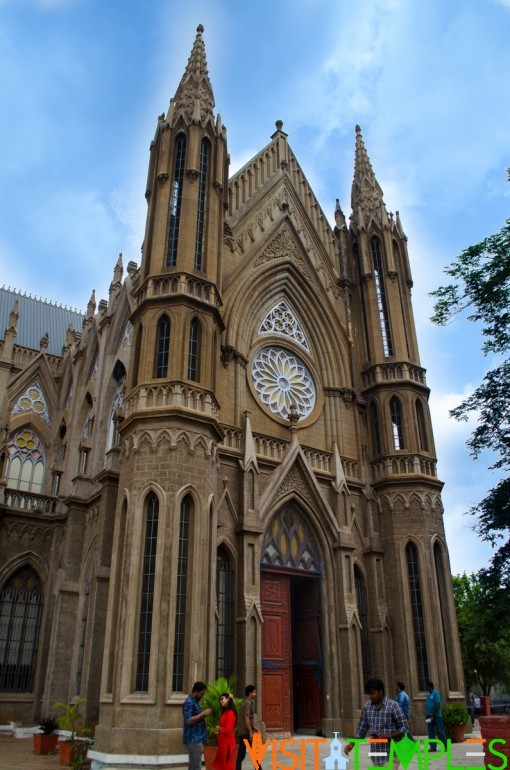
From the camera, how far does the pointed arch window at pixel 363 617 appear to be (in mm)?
22609

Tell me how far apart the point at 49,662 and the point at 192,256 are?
50.0 feet

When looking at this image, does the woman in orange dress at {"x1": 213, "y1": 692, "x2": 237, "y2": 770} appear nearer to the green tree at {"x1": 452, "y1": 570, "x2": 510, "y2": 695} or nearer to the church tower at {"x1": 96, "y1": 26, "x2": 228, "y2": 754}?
the church tower at {"x1": 96, "y1": 26, "x2": 228, "y2": 754}

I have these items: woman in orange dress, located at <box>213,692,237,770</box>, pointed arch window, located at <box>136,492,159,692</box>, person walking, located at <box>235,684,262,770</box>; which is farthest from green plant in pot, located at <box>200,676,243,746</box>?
woman in orange dress, located at <box>213,692,237,770</box>

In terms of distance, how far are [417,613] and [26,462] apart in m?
18.8

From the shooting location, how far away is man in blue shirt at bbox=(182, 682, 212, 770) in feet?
32.2

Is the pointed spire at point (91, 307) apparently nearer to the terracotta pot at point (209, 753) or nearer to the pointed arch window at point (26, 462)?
the pointed arch window at point (26, 462)

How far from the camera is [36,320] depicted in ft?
129

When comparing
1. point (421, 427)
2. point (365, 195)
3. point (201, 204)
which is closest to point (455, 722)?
point (421, 427)

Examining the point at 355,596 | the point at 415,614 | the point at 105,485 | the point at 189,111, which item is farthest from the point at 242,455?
the point at 189,111

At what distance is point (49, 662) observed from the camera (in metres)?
23.5

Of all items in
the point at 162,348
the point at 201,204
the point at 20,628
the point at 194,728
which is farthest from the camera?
the point at 20,628

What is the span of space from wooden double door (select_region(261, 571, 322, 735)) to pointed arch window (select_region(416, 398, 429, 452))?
282 inches

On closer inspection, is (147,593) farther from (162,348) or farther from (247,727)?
(162,348)

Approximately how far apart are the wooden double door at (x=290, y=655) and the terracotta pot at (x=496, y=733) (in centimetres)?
1007
